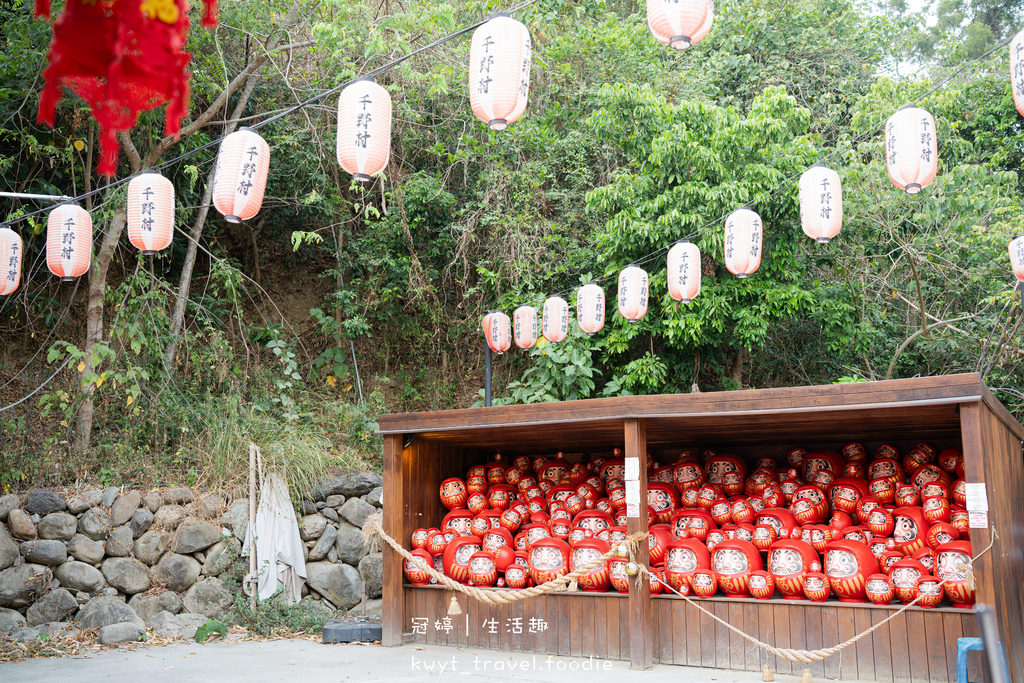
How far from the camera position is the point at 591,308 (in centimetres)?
881

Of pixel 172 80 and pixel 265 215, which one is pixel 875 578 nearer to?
pixel 172 80

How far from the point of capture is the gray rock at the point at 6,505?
769 centimetres

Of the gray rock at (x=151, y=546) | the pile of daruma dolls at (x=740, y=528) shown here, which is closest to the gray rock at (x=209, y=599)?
the gray rock at (x=151, y=546)

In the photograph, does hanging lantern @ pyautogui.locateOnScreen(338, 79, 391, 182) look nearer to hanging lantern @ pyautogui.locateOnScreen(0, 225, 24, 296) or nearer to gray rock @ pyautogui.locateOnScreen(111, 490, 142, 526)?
hanging lantern @ pyautogui.locateOnScreen(0, 225, 24, 296)

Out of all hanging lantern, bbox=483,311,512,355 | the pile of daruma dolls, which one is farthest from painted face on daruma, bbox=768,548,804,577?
hanging lantern, bbox=483,311,512,355

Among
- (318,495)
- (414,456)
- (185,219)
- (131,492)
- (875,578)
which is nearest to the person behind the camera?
(875,578)

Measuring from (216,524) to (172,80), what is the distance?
7333mm

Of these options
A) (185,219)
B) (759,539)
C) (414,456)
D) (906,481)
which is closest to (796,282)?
(906,481)

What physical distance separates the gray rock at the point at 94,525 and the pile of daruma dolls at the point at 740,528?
11.3 feet

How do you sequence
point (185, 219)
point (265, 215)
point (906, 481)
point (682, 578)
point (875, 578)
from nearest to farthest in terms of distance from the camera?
point (875, 578)
point (682, 578)
point (906, 481)
point (185, 219)
point (265, 215)

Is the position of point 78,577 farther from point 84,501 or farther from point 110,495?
point 110,495

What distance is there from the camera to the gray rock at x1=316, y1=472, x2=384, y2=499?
8875 mm

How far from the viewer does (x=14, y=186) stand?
9.79 metres

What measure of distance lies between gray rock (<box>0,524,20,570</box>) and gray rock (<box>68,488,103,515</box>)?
23.5 inches
